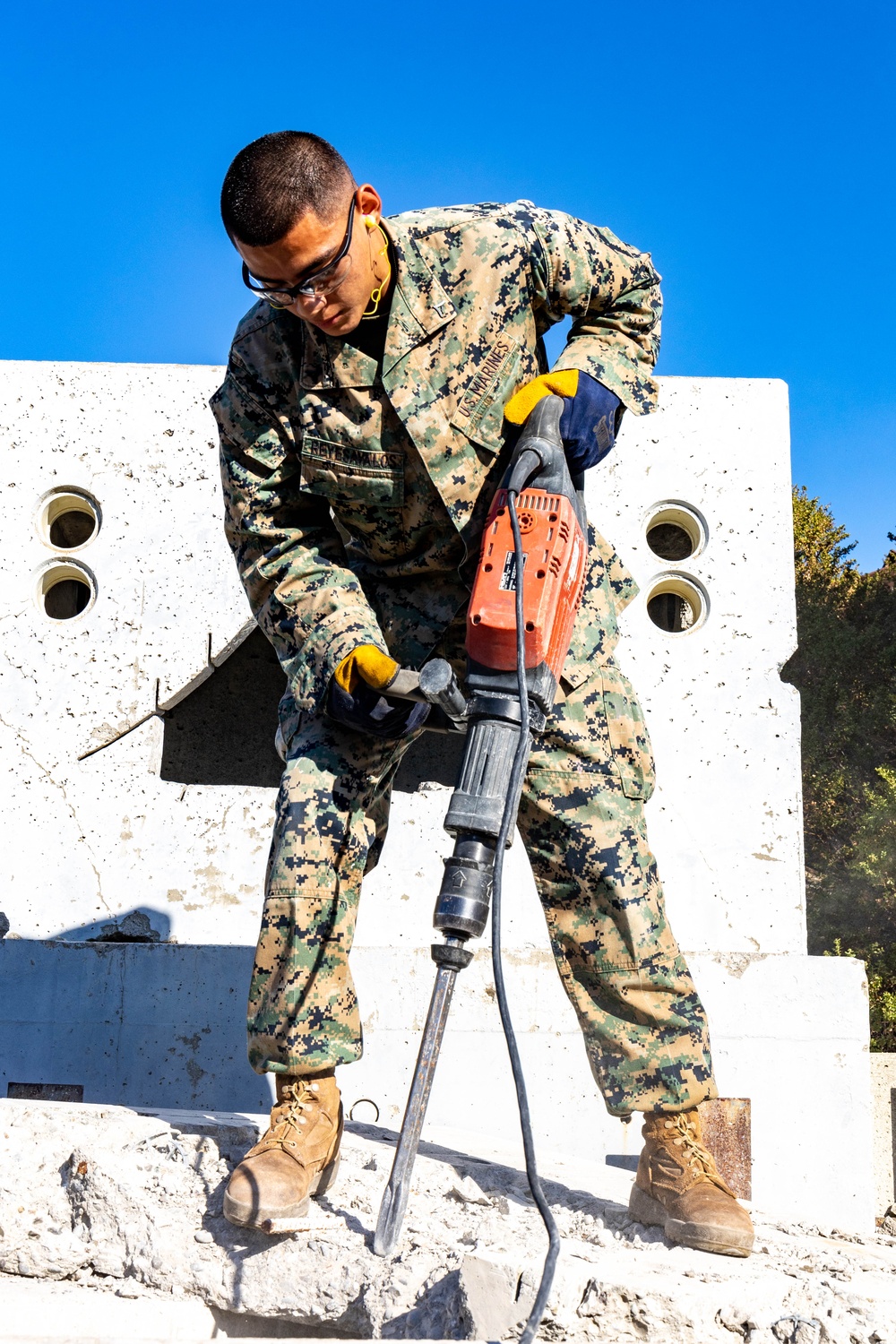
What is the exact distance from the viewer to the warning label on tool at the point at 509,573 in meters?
1.90

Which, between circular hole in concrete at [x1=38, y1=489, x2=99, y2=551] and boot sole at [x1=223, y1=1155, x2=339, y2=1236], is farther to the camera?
circular hole in concrete at [x1=38, y1=489, x2=99, y2=551]

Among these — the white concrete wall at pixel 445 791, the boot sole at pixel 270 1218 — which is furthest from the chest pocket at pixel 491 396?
the white concrete wall at pixel 445 791

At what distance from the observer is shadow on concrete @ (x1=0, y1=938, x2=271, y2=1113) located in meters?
3.55

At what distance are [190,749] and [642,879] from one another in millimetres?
3817

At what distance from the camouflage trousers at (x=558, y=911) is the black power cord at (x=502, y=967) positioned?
30cm

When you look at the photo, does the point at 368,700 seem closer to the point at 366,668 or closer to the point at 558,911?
the point at 366,668

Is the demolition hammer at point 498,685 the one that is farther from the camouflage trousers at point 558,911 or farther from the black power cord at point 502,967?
the camouflage trousers at point 558,911

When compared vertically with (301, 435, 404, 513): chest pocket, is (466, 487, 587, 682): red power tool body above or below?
below

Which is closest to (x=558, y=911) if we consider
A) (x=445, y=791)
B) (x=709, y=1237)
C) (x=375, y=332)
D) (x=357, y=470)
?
(x=709, y=1237)

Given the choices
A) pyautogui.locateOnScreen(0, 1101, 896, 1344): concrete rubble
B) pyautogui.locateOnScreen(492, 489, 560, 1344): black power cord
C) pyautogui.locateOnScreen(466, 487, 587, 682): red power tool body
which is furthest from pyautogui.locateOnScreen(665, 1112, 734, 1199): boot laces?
pyautogui.locateOnScreen(466, 487, 587, 682): red power tool body

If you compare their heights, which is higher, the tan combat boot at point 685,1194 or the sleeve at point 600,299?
the sleeve at point 600,299

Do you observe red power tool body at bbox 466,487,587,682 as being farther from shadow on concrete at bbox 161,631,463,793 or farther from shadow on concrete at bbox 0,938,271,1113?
shadow on concrete at bbox 161,631,463,793

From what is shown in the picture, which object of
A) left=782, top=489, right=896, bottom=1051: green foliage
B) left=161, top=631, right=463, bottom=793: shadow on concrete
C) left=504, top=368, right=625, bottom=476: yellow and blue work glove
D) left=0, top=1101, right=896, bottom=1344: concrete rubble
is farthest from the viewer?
left=782, top=489, right=896, bottom=1051: green foliage

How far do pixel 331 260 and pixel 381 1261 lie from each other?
157 centimetres
